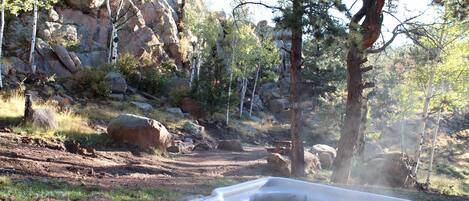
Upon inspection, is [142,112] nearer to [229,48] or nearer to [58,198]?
[229,48]

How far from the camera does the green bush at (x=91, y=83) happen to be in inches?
899

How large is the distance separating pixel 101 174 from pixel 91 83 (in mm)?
14794

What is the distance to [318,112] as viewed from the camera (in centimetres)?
3400

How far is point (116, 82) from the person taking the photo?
24.6 m

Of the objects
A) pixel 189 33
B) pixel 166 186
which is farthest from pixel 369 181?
pixel 189 33

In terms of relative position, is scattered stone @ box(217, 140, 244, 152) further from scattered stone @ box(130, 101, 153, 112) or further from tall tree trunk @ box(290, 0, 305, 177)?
tall tree trunk @ box(290, 0, 305, 177)

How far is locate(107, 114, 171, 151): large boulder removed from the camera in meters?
13.9

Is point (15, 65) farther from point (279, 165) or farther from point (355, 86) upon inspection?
point (355, 86)

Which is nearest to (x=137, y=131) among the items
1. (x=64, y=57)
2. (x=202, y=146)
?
(x=202, y=146)

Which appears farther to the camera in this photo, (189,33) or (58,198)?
(189,33)

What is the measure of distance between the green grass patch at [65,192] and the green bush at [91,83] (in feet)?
52.2

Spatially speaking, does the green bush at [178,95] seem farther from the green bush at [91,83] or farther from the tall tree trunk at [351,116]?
the tall tree trunk at [351,116]

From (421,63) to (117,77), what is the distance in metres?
15.8

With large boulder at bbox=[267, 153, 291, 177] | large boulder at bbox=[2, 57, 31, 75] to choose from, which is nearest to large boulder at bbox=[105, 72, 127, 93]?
large boulder at bbox=[2, 57, 31, 75]
